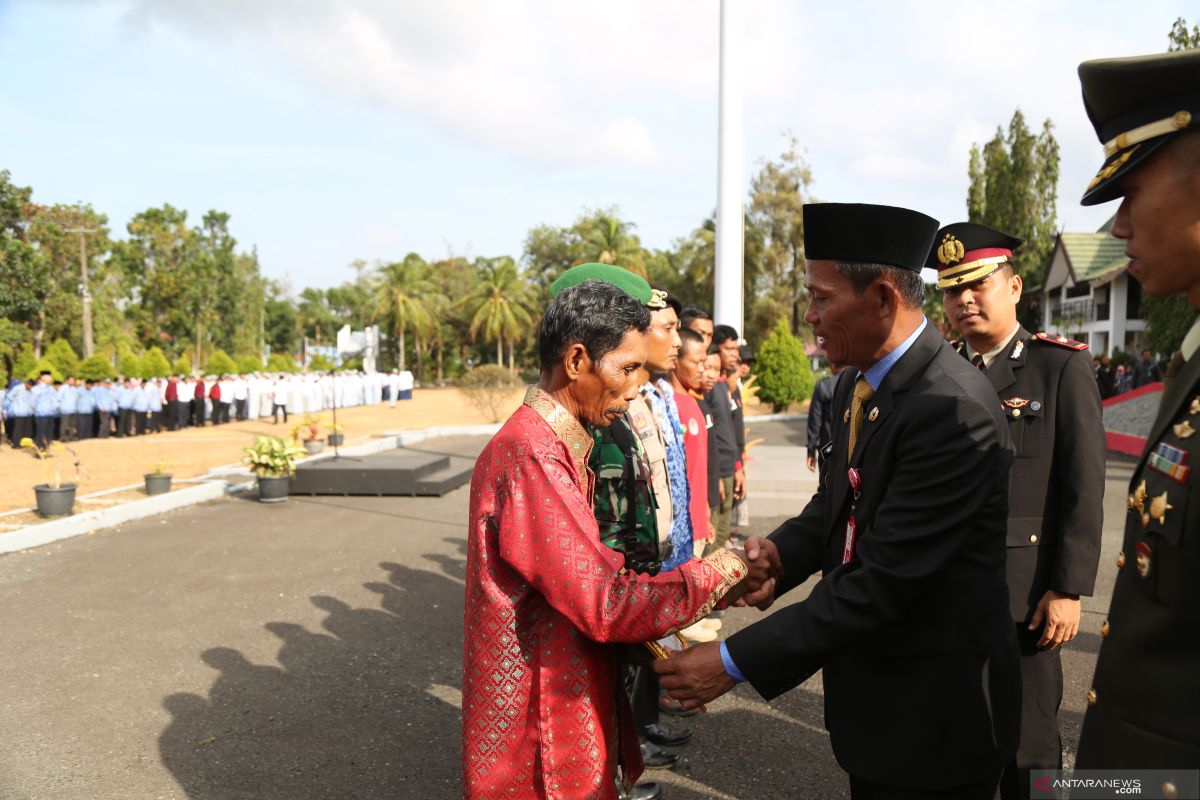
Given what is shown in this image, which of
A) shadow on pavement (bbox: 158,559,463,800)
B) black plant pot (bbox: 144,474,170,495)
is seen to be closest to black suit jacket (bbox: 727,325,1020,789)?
shadow on pavement (bbox: 158,559,463,800)

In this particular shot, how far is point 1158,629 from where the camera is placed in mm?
1307

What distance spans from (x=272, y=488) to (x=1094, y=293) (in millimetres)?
38662

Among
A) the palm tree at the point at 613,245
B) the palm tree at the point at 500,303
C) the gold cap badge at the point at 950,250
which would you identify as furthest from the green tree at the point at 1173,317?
the palm tree at the point at 500,303

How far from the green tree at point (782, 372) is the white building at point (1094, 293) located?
1337cm

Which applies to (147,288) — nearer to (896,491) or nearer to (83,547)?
(83,547)

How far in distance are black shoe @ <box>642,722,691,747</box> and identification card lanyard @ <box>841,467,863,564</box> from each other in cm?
234

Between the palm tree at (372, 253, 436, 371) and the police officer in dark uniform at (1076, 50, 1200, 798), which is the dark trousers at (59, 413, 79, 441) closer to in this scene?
the police officer in dark uniform at (1076, 50, 1200, 798)

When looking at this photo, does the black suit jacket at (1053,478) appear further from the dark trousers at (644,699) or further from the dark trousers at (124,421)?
the dark trousers at (124,421)

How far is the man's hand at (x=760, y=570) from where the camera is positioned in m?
2.46

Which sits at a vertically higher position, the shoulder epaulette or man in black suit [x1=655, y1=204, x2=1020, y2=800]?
the shoulder epaulette

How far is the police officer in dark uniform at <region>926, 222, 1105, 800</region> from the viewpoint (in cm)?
288

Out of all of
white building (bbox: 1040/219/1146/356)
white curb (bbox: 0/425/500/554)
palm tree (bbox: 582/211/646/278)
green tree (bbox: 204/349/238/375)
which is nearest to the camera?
white curb (bbox: 0/425/500/554)

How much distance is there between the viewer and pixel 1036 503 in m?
2.97

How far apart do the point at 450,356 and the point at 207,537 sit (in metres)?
54.5
